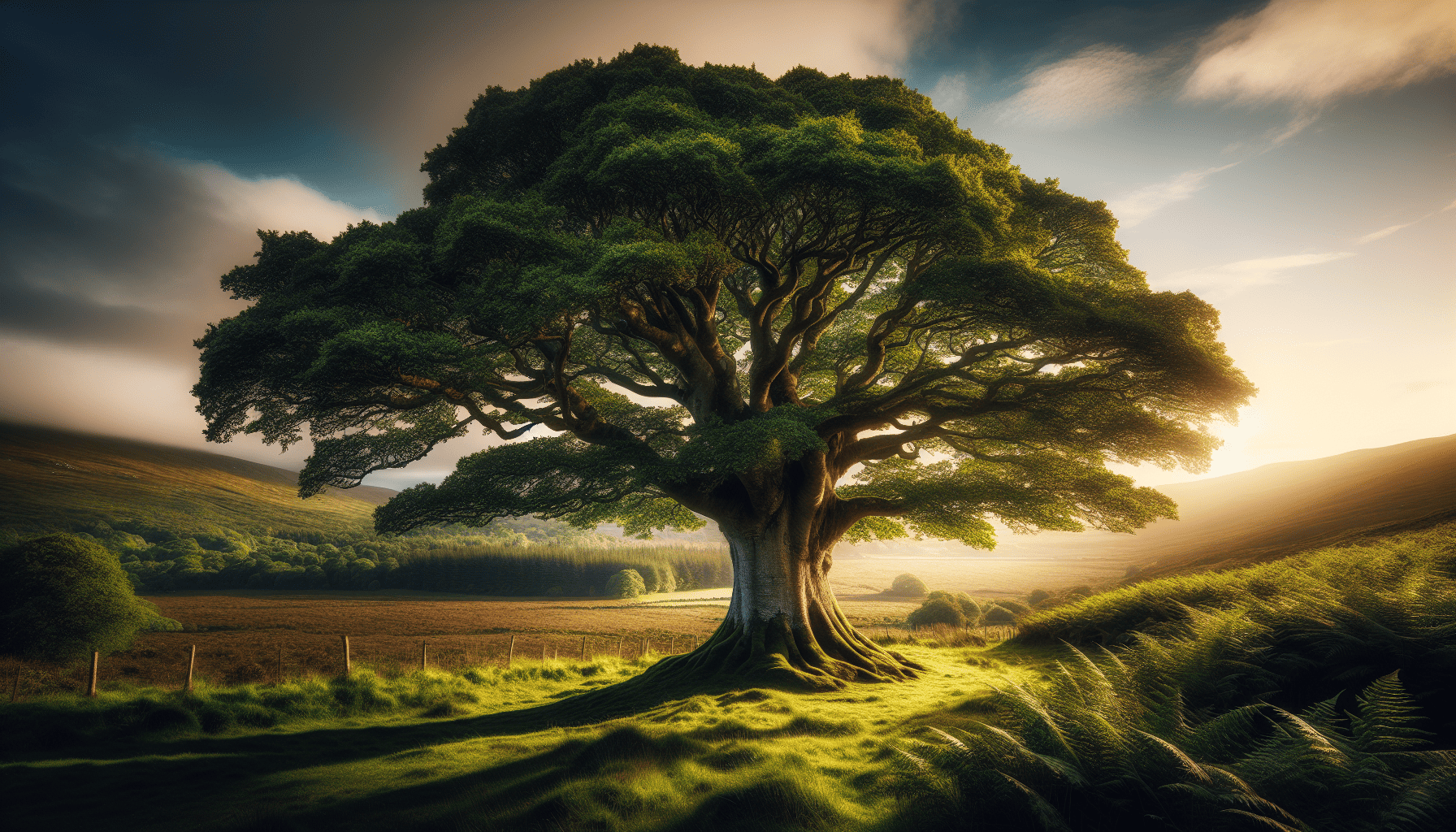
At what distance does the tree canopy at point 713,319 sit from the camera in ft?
32.1

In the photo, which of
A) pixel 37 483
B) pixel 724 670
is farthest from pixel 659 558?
pixel 37 483

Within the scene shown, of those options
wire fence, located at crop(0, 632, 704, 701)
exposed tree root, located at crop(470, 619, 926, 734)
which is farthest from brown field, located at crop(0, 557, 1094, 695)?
exposed tree root, located at crop(470, 619, 926, 734)

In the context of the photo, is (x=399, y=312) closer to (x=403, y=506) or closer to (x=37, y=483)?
(x=403, y=506)

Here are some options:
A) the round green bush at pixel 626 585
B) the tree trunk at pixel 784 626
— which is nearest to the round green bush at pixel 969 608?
the tree trunk at pixel 784 626

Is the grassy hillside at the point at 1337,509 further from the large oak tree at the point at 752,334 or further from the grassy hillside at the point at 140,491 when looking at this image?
the grassy hillside at the point at 140,491

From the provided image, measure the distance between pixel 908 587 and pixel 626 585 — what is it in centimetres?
4270

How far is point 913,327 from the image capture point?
13.9 meters

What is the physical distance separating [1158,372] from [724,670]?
11746mm

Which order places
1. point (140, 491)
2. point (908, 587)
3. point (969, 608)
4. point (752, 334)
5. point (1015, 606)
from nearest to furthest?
point (752, 334) < point (969, 608) < point (1015, 606) < point (908, 587) < point (140, 491)

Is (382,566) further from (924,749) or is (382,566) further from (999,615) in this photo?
(924,749)

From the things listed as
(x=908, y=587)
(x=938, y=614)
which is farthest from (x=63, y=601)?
(x=908, y=587)

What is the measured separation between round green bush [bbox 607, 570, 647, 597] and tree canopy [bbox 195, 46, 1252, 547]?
7196cm

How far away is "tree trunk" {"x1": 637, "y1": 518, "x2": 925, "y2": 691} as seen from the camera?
43.9 feet

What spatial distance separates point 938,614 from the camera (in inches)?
1516
